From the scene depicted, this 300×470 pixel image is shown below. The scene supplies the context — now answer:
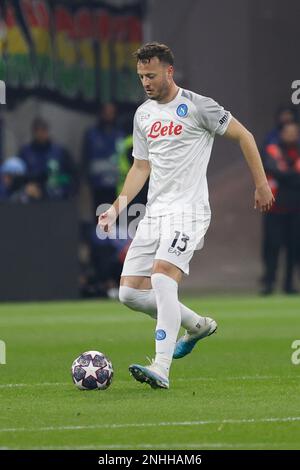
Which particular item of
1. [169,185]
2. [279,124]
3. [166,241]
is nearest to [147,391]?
[166,241]

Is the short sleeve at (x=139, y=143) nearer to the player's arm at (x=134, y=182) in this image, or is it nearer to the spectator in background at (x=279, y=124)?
the player's arm at (x=134, y=182)

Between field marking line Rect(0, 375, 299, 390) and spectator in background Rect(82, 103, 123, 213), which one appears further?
spectator in background Rect(82, 103, 123, 213)

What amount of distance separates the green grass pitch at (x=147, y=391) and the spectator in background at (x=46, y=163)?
4423 millimetres

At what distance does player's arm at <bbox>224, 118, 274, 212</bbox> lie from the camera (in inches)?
382

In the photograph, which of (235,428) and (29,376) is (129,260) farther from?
(235,428)

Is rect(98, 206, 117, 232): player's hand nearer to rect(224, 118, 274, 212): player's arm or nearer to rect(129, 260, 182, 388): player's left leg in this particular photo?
rect(129, 260, 182, 388): player's left leg

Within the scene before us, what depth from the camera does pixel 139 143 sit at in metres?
10.3

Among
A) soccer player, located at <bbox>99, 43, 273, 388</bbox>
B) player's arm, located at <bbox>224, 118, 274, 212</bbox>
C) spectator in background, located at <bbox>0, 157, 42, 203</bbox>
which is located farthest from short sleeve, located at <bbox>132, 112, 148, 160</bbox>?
spectator in background, located at <bbox>0, 157, 42, 203</bbox>

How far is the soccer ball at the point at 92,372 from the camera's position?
9617 millimetres

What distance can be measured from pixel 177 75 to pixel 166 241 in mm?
13901

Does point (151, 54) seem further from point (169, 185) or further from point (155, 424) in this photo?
point (155, 424)

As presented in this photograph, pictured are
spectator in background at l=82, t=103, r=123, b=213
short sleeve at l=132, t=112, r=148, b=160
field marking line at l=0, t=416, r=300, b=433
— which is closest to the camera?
field marking line at l=0, t=416, r=300, b=433

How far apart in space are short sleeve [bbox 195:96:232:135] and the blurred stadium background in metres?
11.0
